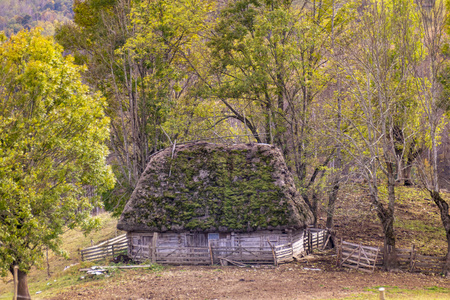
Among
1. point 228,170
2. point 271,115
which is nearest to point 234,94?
point 271,115

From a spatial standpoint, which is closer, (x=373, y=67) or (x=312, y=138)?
(x=373, y=67)

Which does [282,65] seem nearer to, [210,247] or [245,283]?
[210,247]

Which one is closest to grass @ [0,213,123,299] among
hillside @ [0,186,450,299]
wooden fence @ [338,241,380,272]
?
hillside @ [0,186,450,299]

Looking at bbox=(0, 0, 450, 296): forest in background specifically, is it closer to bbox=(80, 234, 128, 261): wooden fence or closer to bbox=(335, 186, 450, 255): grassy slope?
bbox=(335, 186, 450, 255): grassy slope

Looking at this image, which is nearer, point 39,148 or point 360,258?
point 39,148

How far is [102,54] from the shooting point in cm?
2392

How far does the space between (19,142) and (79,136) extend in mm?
2017

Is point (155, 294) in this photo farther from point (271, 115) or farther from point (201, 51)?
point (201, 51)

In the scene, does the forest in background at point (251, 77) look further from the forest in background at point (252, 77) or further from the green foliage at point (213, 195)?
the green foliage at point (213, 195)

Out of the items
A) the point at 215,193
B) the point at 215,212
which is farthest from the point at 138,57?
the point at 215,212

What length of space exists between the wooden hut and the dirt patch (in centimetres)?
134

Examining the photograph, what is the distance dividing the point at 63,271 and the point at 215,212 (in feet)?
31.8

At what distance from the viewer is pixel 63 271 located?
2036 cm

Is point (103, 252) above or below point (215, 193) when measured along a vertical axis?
below
